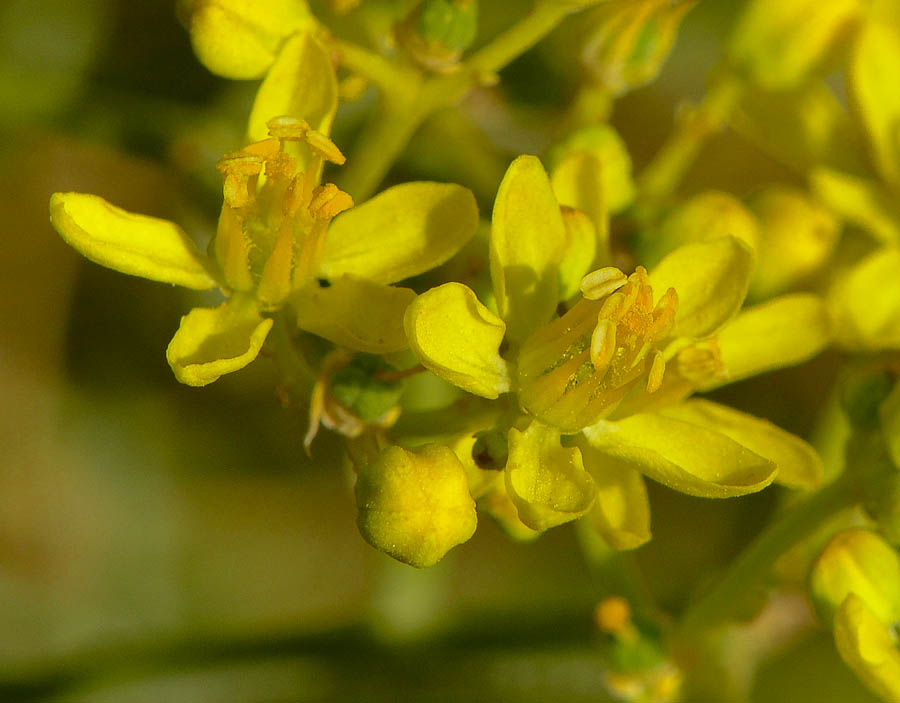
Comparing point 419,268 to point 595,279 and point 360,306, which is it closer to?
point 360,306

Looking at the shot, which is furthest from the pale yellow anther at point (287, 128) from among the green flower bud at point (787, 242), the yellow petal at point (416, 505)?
the green flower bud at point (787, 242)

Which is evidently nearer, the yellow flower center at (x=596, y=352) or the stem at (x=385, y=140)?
the yellow flower center at (x=596, y=352)

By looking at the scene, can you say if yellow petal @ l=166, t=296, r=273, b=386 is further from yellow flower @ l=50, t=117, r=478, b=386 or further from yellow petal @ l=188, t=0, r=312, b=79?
yellow petal @ l=188, t=0, r=312, b=79

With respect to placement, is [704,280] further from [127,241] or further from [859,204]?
[127,241]

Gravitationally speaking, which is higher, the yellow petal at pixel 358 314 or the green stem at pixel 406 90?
the green stem at pixel 406 90

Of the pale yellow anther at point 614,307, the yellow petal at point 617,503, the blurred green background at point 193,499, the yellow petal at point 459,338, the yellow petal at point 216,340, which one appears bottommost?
the blurred green background at point 193,499

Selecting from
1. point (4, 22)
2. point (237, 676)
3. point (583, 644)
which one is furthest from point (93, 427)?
point (583, 644)

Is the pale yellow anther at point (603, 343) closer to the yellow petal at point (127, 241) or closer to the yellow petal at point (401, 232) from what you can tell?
the yellow petal at point (401, 232)
